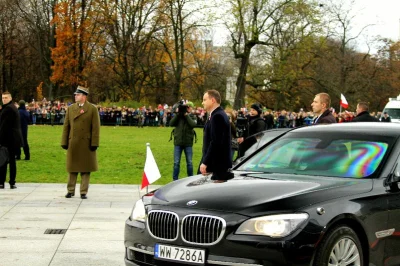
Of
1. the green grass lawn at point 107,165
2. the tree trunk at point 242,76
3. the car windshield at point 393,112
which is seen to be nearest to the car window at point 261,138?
the green grass lawn at point 107,165

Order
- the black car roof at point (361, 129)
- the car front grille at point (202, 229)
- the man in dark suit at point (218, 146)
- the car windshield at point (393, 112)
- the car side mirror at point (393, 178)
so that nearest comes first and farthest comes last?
the car front grille at point (202, 229)
the car side mirror at point (393, 178)
the black car roof at point (361, 129)
the man in dark suit at point (218, 146)
the car windshield at point (393, 112)

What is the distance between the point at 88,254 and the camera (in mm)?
8000

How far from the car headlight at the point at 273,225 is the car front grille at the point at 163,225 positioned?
1.94 feet

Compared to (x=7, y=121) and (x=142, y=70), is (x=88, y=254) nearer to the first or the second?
(x=7, y=121)

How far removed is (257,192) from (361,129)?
70.9 inches

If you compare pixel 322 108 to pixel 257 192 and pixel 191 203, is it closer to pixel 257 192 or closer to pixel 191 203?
pixel 257 192

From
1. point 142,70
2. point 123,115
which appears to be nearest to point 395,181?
point 123,115

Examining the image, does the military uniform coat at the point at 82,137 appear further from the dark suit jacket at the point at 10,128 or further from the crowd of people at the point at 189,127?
the dark suit jacket at the point at 10,128

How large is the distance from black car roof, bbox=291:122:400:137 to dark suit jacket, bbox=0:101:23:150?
28.6ft

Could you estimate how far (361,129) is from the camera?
23.7ft

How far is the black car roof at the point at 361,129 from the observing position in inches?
279

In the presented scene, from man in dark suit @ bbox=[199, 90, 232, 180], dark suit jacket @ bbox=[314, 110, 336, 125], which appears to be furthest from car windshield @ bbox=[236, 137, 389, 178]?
dark suit jacket @ bbox=[314, 110, 336, 125]

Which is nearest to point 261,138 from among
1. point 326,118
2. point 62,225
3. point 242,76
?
point 326,118

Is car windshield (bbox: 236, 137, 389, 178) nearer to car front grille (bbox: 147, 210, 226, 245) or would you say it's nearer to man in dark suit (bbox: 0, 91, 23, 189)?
car front grille (bbox: 147, 210, 226, 245)
